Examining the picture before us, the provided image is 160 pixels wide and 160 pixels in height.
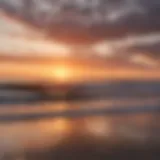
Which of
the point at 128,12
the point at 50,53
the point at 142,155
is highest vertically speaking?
the point at 128,12

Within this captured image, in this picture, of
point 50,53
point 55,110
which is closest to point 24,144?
point 55,110

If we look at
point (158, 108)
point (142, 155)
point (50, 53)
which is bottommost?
point (142, 155)

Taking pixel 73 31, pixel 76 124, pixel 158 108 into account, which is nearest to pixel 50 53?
pixel 73 31

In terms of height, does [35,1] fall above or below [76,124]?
above

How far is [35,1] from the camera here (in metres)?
0.69

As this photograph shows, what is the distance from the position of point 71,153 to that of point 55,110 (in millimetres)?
108

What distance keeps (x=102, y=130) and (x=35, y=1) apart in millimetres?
348

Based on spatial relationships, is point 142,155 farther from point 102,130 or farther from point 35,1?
point 35,1

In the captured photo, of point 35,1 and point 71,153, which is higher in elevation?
point 35,1

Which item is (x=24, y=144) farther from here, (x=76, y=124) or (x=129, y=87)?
(x=129, y=87)

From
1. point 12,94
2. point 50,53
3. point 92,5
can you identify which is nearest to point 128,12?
point 92,5

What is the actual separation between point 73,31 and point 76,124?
223 millimetres

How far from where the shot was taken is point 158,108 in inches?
29.0

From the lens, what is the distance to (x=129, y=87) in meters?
0.71
